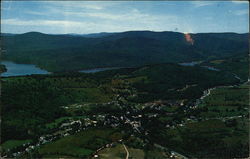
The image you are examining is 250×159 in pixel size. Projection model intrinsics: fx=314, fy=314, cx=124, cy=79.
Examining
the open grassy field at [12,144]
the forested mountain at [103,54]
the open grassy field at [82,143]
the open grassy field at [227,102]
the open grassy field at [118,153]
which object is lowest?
the open grassy field at [12,144]

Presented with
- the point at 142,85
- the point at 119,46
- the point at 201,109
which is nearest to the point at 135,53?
the point at 119,46

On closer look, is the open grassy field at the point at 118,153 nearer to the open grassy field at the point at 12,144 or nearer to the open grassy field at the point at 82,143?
the open grassy field at the point at 82,143

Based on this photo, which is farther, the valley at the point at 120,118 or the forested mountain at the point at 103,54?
the forested mountain at the point at 103,54

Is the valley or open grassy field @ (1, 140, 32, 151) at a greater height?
the valley

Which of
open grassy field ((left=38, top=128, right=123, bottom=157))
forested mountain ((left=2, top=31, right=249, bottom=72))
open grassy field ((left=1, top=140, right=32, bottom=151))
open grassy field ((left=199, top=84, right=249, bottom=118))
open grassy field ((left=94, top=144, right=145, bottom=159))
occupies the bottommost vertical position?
open grassy field ((left=1, top=140, right=32, bottom=151))

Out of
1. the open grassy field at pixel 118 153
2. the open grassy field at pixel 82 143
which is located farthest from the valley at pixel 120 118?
the open grassy field at pixel 118 153

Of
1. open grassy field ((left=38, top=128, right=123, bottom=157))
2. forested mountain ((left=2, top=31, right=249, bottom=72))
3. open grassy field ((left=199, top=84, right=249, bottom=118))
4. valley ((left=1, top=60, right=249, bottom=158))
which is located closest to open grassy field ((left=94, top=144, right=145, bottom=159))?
valley ((left=1, top=60, right=249, bottom=158))

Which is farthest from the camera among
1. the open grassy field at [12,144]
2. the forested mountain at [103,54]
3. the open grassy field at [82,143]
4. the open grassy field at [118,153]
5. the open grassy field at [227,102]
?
the forested mountain at [103,54]

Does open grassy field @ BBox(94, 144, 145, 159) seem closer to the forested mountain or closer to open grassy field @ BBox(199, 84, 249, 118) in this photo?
open grassy field @ BBox(199, 84, 249, 118)

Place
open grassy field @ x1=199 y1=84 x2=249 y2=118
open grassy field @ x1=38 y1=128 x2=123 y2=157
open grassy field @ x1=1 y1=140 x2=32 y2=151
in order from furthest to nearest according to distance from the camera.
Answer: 1. open grassy field @ x1=199 y1=84 x2=249 y2=118
2. open grassy field @ x1=1 y1=140 x2=32 y2=151
3. open grassy field @ x1=38 y1=128 x2=123 y2=157

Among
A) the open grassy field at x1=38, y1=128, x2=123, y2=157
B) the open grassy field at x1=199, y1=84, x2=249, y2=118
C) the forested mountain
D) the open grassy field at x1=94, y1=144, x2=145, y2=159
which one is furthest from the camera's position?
the forested mountain

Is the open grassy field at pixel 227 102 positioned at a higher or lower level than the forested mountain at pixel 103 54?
lower

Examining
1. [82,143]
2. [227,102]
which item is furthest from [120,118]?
[227,102]
